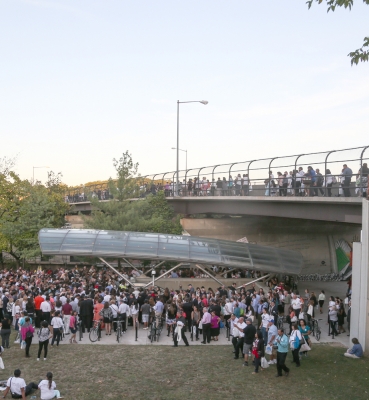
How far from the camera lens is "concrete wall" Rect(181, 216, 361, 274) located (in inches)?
1427

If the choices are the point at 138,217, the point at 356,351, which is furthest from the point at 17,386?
the point at 138,217

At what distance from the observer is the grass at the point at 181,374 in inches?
491

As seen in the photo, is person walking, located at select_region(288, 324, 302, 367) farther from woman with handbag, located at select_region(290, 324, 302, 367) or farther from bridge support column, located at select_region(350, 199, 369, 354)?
bridge support column, located at select_region(350, 199, 369, 354)

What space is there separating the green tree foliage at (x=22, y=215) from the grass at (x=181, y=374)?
960 inches

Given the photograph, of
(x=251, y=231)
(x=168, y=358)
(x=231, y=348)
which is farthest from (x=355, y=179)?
(x=251, y=231)

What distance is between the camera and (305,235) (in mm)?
37500

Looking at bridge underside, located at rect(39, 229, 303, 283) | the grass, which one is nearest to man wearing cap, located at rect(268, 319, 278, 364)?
the grass

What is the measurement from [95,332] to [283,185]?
1365 cm

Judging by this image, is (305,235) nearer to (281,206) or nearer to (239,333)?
(281,206)

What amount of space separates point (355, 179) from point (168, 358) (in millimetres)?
11419

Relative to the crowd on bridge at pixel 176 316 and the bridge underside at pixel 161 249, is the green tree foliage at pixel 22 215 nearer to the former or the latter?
the bridge underside at pixel 161 249

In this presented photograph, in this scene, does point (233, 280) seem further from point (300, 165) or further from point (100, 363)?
point (100, 363)

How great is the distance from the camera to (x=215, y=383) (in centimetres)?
1316

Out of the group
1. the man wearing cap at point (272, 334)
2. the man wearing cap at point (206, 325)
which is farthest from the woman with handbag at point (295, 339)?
the man wearing cap at point (206, 325)
